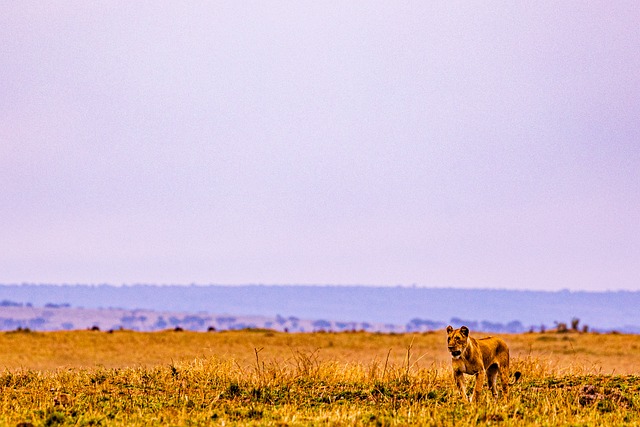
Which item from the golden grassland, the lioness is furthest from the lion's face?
the golden grassland

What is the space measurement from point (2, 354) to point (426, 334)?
62.9 ft

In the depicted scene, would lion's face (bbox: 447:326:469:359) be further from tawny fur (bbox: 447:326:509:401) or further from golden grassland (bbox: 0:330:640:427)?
golden grassland (bbox: 0:330:640:427)

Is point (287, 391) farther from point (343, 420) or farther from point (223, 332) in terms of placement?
point (223, 332)

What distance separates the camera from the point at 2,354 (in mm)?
33125

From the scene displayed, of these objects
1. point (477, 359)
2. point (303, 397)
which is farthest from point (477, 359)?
point (303, 397)

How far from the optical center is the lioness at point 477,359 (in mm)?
13484

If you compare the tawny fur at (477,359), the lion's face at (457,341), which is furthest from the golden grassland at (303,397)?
the lion's face at (457,341)

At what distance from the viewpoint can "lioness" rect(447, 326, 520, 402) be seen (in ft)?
44.2

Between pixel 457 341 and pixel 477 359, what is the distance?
0.65 m

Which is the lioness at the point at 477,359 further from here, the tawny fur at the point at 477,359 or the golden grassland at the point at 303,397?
the golden grassland at the point at 303,397

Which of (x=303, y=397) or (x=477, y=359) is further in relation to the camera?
(x=303, y=397)

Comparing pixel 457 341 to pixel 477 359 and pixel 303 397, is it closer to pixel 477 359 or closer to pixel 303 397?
pixel 477 359

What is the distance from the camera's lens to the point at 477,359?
13891mm

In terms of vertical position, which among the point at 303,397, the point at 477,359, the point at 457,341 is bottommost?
the point at 303,397
